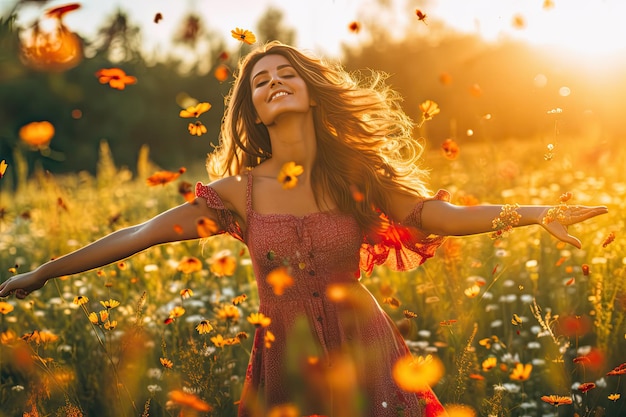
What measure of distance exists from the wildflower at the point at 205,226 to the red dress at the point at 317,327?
5 centimetres

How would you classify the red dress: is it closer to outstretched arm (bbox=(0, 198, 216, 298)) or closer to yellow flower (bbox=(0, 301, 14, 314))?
outstretched arm (bbox=(0, 198, 216, 298))

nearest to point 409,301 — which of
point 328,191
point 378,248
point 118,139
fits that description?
point 378,248

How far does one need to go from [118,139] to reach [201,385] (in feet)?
75.9

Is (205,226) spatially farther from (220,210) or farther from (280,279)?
(280,279)

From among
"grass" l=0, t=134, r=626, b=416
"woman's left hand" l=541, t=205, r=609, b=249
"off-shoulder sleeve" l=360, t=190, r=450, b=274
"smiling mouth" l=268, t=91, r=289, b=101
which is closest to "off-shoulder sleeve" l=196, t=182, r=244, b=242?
"grass" l=0, t=134, r=626, b=416

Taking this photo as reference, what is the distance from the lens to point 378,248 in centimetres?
278

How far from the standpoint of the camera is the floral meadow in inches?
98.0

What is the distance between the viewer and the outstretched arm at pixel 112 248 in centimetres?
241

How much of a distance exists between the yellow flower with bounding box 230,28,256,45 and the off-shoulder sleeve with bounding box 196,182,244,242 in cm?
54

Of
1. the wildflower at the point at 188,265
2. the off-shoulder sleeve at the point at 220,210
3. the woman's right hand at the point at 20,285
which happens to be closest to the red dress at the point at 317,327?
the off-shoulder sleeve at the point at 220,210

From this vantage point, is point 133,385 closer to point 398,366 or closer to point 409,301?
point 398,366

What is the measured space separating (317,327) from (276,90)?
2.87ft

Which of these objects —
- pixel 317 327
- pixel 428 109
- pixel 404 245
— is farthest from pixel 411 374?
pixel 428 109

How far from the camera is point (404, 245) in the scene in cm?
274
